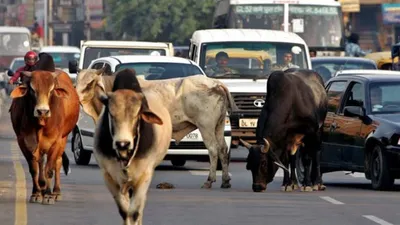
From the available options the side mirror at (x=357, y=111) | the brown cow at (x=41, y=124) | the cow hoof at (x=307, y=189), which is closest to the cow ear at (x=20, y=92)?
the brown cow at (x=41, y=124)

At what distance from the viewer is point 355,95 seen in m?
21.4

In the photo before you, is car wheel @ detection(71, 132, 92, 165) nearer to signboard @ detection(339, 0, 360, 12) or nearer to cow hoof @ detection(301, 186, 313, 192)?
cow hoof @ detection(301, 186, 313, 192)

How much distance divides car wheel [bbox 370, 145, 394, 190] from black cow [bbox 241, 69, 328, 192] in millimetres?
774

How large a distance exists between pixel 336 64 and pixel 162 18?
40.9 meters

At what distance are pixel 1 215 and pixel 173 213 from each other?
1.91 meters

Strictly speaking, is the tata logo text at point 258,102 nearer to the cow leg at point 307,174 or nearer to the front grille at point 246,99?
the front grille at point 246,99

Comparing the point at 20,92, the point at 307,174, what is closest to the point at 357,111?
the point at 307,174

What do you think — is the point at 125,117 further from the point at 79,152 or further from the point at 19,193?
the point at 79,152

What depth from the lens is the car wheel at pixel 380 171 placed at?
1980 centimetres

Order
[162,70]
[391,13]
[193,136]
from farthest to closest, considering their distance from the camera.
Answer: [391,13], [162,70], [193,136]

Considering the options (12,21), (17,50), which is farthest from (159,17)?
(12,21)

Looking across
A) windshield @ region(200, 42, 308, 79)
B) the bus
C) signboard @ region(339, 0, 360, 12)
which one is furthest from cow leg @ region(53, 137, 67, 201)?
signboard @ region(339, 0, 360, 12)

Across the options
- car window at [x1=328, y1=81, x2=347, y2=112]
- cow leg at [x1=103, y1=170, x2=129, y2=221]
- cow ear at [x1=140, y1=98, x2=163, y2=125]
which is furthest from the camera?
car window at [x1=328, y1=81, x2=347, y2=112]

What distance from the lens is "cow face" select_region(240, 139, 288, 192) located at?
2014cm
